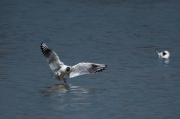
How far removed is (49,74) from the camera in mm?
16312

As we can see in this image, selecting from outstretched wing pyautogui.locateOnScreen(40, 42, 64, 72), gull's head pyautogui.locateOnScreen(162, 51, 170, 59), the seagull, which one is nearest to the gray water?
gull's head pyautogui.locateOnScreen(162, 51, 170, 59)

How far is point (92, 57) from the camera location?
18.8 meters

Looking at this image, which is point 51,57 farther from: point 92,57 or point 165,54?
point 165,54

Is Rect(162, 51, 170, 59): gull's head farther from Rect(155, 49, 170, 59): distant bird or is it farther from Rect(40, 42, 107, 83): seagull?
Rect(40, 42, 107, 83): seagull

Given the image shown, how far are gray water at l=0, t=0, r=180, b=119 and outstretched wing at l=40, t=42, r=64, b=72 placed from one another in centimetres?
46

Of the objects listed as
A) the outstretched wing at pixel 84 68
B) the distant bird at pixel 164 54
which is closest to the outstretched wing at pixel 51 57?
the outstretched wing at pixel 84 68

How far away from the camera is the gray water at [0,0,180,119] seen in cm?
1286

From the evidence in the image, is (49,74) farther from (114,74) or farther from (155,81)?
(155,81)

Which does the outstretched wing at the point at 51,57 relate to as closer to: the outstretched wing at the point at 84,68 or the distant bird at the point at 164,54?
the outstretched wing at the point at 84,68

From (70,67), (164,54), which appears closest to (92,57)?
(164,54)

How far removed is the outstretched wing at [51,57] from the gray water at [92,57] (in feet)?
1.51

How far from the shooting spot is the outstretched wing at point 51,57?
14.8 metres

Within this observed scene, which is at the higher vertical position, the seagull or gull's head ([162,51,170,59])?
gull's head ([162,51,170,59])

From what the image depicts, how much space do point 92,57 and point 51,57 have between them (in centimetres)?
400
